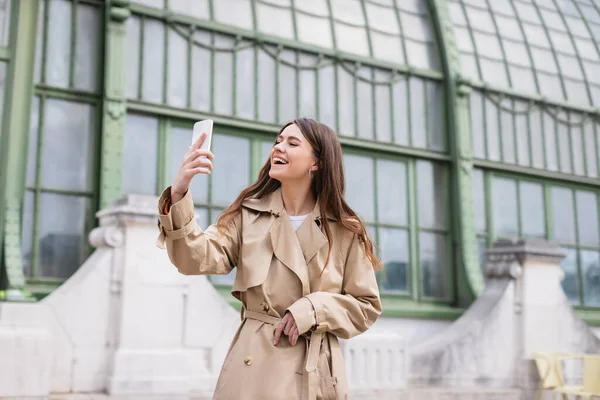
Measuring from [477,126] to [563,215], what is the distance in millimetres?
2369

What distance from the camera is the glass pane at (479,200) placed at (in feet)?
40.9

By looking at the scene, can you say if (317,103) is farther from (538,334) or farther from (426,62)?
(538,334)

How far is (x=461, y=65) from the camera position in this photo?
12789 mm

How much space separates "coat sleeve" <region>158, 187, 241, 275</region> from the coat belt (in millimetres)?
249

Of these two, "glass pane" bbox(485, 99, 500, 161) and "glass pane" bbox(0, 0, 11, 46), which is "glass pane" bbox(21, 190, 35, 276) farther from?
"glass pane" bbox(485, 99, 500, 161)

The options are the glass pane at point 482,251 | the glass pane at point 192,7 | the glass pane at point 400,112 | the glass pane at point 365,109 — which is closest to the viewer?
the glass pane at point 192,7

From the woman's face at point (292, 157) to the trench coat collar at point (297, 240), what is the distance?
0.14 metres

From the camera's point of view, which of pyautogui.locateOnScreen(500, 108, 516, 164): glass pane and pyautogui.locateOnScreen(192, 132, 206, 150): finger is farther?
pyautogui.locateOnScreen(500, 108, 516, 164): glass pane

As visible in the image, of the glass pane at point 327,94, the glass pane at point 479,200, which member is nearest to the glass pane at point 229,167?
the glass pane at point 327,94

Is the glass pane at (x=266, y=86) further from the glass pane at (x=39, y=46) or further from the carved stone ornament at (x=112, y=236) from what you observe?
the carved stone ornament at (x=112, y=236)

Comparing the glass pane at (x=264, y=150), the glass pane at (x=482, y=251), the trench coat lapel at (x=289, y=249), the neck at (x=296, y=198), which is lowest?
the trench coat lapel at (x=289, y=249)

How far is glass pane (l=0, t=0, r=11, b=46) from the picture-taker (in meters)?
8.99

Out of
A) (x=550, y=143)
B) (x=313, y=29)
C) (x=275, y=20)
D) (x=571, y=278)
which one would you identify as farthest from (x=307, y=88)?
(x=571, y=278)

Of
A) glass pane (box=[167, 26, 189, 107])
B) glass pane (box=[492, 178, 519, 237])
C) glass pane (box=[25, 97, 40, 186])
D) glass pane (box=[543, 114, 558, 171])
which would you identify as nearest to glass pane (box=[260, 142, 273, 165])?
glass pane (box=[167, 26, 189, 107])
